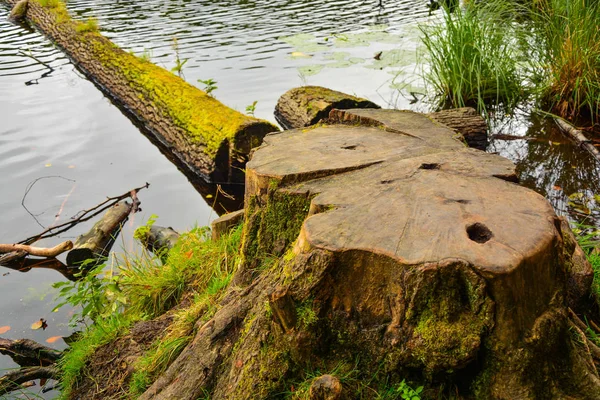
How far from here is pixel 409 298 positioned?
176cm

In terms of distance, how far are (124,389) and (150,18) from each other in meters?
10.1

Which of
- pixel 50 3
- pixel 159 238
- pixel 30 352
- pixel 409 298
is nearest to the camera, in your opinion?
pixel 409 298

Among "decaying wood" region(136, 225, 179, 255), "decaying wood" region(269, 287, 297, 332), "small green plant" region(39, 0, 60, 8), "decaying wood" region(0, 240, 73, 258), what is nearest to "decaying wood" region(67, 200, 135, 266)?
"decaying wood" region(0, 240, 73, 258)

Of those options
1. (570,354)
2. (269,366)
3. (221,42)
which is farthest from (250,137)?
(221,42)

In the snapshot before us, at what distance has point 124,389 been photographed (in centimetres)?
266

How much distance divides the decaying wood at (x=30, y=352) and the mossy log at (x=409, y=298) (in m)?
1.26

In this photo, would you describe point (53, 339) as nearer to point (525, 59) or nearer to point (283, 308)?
point (283, 308)

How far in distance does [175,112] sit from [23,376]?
11.7ft

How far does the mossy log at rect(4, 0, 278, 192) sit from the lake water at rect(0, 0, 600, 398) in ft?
0.73

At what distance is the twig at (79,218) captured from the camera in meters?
4.75

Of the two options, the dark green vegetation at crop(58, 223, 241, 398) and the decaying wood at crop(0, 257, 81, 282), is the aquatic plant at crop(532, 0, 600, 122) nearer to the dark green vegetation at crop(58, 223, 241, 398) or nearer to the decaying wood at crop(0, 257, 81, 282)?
the dark green vegetation at crop(58, 223, 241, 398)

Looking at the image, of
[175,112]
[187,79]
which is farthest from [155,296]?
[187,79]

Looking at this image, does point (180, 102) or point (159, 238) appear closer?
point (159, 238)

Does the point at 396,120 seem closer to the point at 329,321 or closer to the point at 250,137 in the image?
the point at 329,321
